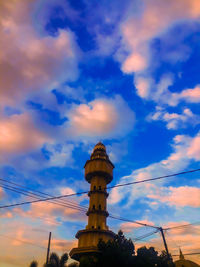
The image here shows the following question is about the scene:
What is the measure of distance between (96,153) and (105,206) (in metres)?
14.6

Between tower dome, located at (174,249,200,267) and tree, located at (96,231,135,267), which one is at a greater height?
tower dome, located at (174,249,200,267)

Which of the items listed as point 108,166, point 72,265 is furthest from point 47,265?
point 108,166

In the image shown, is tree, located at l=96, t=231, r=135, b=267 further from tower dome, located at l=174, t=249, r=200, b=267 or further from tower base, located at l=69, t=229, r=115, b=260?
tower dome, located at l=174, t=249, r=200, b=267

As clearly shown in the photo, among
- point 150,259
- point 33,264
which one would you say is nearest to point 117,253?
point 150,259

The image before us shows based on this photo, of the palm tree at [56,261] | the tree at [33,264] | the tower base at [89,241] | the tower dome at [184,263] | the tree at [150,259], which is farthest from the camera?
the tower dome at [184,263]

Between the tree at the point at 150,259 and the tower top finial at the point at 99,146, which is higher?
the tower top finial at the point at 99,146

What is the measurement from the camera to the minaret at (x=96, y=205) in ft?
158

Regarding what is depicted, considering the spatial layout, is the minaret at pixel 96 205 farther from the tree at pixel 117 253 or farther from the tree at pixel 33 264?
the tree at pixel 33 264

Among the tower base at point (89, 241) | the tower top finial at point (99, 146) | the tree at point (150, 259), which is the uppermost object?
the tower top finial at point (99, 146)

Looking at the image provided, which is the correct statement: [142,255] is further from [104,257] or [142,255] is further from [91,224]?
[91,224]

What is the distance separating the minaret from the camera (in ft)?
158

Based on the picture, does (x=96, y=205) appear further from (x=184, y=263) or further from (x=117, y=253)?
(x=184, y=263)

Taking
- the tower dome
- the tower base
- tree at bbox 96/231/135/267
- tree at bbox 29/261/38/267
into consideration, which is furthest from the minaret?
the tower dome

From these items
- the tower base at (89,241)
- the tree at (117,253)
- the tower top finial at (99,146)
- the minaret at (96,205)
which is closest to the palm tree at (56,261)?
the tree at (117,253)
